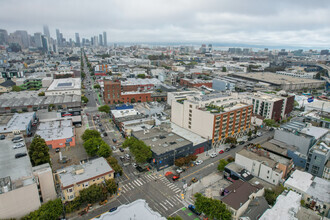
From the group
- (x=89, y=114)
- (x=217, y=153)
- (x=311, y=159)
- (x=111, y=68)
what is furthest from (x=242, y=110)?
(x=111, y=68)

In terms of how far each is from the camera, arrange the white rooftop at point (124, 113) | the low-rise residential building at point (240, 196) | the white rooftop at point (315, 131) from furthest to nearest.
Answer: the white rooftop at point (124, 113) < the white rooftop at point (315, 131) < the low-rise residential building at point (240, 196)

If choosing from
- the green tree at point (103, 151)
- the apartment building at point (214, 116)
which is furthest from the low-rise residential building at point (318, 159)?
the green tree at point (103, 151)

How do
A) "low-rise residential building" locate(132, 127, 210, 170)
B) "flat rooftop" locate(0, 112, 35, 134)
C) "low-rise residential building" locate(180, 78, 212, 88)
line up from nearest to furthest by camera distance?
1. "low-rise residential building" locate(132, 127, 210, 170)
2. "flat rooftop" locate(0, 112, 35, 134)
3. "low-rise residential building" locate(180, 78, 212, 88)

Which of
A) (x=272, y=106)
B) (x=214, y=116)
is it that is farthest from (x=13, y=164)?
(x=272, y=106)

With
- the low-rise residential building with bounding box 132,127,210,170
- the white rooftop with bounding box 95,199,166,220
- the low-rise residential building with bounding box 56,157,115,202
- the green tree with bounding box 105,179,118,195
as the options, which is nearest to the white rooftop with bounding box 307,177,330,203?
the low-rise residential building with bounding box 132,127,210,170

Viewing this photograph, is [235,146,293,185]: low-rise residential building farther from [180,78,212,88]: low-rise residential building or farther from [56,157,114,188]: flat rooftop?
[180,78,212,88]: low-rise residential building

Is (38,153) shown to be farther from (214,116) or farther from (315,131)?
(315,131)

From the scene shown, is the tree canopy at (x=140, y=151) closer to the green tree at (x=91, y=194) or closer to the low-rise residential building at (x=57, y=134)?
the green tree at (x=91, y=194)

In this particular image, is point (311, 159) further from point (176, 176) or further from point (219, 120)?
point (176, 176)
